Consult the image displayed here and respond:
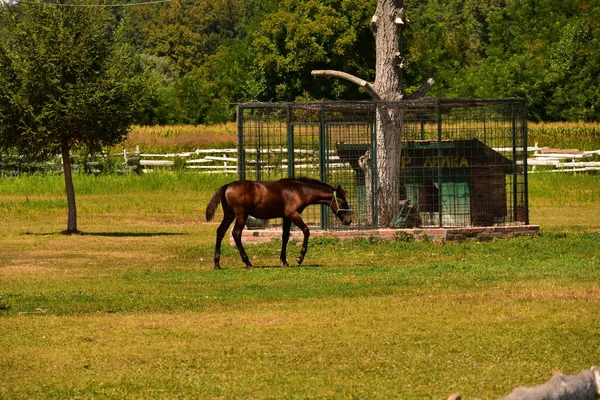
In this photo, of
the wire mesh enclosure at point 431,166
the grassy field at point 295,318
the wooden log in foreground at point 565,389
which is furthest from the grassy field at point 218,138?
the wooden log in foreground at point 565,389

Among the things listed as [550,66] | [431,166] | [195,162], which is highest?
[550,66]

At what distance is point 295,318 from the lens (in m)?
16.6

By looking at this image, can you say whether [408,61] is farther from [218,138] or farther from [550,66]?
[218,138]

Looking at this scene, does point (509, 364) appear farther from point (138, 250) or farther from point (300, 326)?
point (138, 250)

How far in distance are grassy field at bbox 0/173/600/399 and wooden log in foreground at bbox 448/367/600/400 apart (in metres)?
3.00

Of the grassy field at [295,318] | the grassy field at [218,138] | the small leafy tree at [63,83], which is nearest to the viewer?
the grassy field at [295,318]

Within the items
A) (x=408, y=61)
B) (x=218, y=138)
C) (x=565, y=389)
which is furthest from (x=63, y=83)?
(x=408, y=61)

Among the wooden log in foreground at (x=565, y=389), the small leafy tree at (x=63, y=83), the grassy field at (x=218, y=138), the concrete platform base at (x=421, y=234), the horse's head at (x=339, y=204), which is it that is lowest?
the concrete platform base at (x=421, y=234)

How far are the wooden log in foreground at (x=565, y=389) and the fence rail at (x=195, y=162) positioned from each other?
41646 millimetres

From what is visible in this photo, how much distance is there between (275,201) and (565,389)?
14841mm

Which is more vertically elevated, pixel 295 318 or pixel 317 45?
pixel 317 45

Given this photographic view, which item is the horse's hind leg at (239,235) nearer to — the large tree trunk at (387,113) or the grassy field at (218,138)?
the large tree trunk at (387,113)

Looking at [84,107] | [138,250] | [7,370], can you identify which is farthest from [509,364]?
[84,107]

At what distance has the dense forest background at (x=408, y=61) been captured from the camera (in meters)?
73.8
